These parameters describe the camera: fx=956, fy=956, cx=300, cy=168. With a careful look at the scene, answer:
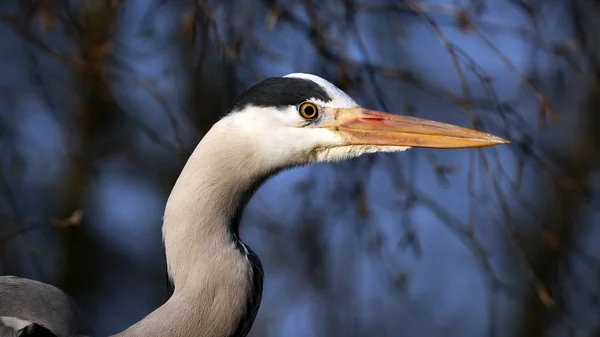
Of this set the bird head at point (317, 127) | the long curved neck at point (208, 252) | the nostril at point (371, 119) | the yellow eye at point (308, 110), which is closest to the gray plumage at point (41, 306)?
the long curved neck at point (208, 252)

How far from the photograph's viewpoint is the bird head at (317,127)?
257cm

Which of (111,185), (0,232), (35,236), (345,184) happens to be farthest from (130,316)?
(345,184)

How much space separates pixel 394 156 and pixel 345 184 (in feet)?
0.69

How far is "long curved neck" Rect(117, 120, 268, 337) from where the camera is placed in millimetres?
2500

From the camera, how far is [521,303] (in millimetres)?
8070

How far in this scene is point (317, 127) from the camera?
2.63m

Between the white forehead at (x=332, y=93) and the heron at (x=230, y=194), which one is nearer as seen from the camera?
the heron at (x=230, y=194)

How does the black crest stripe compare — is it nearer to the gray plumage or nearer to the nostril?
the nostril

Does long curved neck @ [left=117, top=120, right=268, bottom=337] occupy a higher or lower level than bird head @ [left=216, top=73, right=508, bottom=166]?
lower

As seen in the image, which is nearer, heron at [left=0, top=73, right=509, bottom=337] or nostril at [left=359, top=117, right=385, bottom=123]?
heron at [left=0, top=73, right=509, bottom=337]

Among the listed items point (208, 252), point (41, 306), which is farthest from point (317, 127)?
point (41, 306)

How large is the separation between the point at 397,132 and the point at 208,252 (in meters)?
0.63

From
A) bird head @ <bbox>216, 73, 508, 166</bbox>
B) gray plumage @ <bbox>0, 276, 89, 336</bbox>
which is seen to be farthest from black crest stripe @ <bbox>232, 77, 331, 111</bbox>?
gray plumage @ <bbox>0, 276, 89, 336</bbox>

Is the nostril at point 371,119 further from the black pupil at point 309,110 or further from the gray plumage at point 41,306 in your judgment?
the gray plumage at point 41,306
